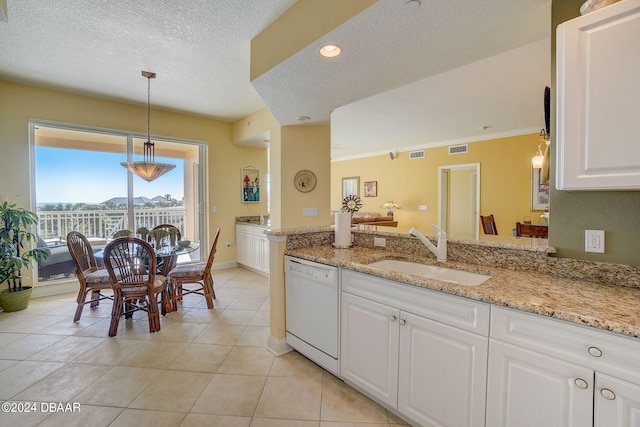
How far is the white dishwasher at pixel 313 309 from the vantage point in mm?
2008

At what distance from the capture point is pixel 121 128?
14.2 ft

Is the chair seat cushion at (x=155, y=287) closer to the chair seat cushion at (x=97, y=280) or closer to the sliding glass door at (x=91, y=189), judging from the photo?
the chair seat cushion at (x=97, y=280)

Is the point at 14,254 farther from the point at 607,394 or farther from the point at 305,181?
the point at 607,394

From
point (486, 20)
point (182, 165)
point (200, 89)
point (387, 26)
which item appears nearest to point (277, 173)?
point (200, 89)

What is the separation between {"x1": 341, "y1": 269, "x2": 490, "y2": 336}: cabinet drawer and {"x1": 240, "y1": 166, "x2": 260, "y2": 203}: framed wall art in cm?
413

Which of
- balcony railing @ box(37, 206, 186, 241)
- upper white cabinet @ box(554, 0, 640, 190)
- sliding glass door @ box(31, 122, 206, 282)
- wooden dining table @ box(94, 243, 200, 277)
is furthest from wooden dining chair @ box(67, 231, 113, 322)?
upper white cabinet @ box(554, 0, 640, 190)

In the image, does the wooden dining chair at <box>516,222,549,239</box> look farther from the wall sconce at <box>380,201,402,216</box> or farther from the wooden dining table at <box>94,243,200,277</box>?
the wooden dining table at <box>94,243,200,277</box>

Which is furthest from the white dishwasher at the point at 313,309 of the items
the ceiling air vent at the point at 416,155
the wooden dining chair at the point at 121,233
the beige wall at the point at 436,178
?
the ceiling air vent at the point at 416,155

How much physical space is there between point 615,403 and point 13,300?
509 cm

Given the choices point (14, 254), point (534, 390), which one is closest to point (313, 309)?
point (534, 390)

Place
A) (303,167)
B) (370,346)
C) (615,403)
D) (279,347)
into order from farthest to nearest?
(303,167), (279,347), (370,346), (615,403)

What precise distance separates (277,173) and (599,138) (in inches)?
129

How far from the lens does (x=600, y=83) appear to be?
1162 millimetres

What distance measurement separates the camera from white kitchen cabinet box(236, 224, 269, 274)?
475 cm
